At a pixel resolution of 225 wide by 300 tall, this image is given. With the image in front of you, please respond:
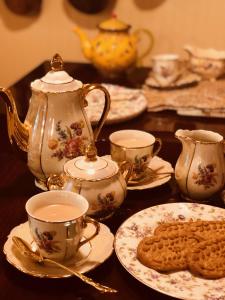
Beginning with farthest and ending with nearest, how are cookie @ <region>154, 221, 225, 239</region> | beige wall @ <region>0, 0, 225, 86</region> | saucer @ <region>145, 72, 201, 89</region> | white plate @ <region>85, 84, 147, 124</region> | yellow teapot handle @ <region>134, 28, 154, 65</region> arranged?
beige wall @ <region>0, 0, 225, 86</region> < yellow teapot handle @ <region>134, 28, 154, 65</region> < saucer @ <region>145, 72, 201, 89</region> < white plate @ <region>85, 84, 147, 124</region> < cookie @ <region>154, 221, 225, 239</region>

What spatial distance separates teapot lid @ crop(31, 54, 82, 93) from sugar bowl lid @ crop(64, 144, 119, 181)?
0.46 ft

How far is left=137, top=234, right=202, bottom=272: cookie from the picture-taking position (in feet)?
2.61

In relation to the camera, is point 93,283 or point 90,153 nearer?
point 93,283

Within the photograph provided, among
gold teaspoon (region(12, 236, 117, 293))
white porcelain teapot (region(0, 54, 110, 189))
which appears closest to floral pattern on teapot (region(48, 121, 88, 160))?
white porcelain teapot (region(0, 54, 110, 189))

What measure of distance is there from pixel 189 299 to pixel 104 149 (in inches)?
21.8

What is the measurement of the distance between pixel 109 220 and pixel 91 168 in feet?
0.35

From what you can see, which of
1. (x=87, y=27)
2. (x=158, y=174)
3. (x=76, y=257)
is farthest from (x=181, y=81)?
(x=76, y=257)

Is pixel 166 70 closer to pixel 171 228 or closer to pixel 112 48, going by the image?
pixel 112 48

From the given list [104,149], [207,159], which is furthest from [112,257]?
[104,149]

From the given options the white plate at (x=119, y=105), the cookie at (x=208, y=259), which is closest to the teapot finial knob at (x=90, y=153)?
the cookie at (x=208, y=259)

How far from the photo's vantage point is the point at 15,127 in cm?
103

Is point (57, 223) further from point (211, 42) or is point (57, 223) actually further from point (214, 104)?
point (211, 42)

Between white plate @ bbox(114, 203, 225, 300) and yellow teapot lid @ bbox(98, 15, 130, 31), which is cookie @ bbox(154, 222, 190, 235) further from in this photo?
yellow teapot lid @ bbox(98, 15, 130, 31)

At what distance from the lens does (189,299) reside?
0.73 m
